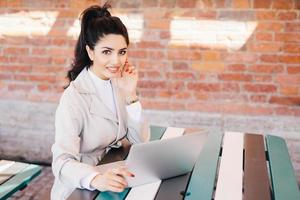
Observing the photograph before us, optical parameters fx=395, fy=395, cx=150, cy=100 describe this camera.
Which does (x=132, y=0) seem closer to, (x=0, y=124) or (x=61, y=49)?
(x=61, y=49)

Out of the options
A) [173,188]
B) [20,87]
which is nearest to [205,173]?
[173,188]

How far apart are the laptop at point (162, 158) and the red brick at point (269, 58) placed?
1.76 m

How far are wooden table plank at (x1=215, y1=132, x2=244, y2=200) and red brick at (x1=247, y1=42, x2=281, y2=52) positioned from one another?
1.13m

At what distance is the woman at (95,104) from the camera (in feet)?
5.84

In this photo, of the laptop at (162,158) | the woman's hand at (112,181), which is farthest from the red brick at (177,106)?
the woman's hand at (112,181)

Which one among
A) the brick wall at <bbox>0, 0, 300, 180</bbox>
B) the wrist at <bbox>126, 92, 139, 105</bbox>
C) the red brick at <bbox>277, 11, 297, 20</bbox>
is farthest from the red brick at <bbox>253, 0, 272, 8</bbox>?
the wrist at <bbox>126, 92, 139, 105</bbox>

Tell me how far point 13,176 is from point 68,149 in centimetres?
72

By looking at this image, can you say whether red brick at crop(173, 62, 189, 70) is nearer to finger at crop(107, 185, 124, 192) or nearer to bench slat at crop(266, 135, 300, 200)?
bench slat at crop(266, 135, 300, 200)

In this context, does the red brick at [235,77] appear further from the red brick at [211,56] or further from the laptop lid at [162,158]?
the laptop lid at [162,158]

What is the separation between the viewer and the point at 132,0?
A: 3447mm

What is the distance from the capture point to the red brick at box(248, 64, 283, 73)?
330 cm

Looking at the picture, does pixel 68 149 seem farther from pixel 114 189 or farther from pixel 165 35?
pixel 165 35

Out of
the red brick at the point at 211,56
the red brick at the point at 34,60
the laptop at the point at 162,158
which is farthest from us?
the red brick at the point at 34,60

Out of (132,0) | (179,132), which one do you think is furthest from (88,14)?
(132,0)
